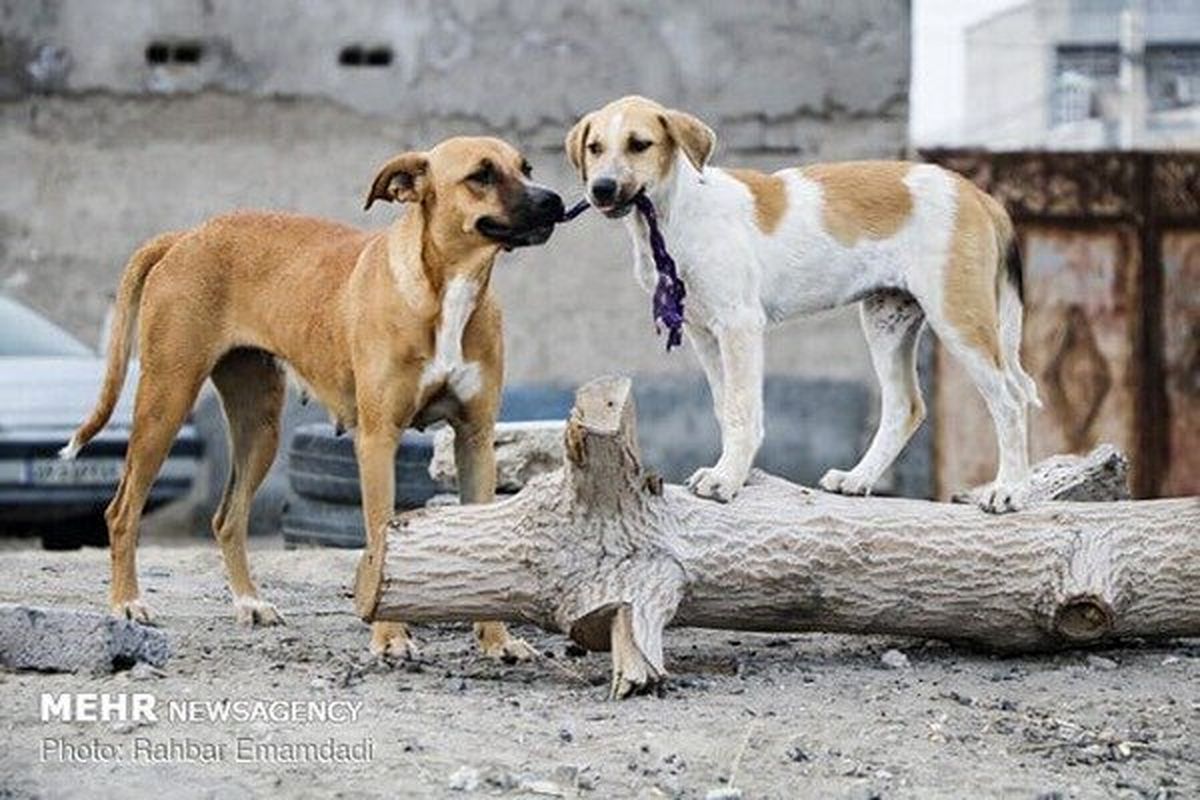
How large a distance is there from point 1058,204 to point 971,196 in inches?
260

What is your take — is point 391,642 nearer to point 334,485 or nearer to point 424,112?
point 334,485

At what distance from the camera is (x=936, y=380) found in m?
13.4

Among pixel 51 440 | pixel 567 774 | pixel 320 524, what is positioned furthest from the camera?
pixel 51 440

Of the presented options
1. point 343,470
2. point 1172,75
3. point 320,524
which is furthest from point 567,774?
point 1172,75

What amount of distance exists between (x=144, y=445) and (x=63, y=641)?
1260 millimetres

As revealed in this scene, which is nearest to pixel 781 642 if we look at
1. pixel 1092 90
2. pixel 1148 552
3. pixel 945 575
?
pixel 945 575

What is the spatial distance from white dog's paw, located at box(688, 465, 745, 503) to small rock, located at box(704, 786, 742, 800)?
1484 mm

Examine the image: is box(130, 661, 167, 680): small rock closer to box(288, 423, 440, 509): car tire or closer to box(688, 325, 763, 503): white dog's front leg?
box(688, 325, 763, 503): white dog's front leg

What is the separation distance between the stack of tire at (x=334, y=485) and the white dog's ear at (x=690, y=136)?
3.04 m

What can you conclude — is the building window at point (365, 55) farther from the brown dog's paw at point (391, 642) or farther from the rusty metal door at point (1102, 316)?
the brown dog's paw at point (391, 642)

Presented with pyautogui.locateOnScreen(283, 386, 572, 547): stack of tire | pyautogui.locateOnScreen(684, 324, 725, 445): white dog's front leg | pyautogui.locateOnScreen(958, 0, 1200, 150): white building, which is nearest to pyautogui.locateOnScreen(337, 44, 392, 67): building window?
pyautogui.locateOnScreen(283, 386, 572, 547): stack of tire

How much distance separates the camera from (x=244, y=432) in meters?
7.43

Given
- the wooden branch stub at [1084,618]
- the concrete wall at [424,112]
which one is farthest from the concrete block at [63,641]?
the concrete wall at [424,112]

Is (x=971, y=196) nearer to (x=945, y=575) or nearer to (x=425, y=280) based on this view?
(x=945, y=575)
